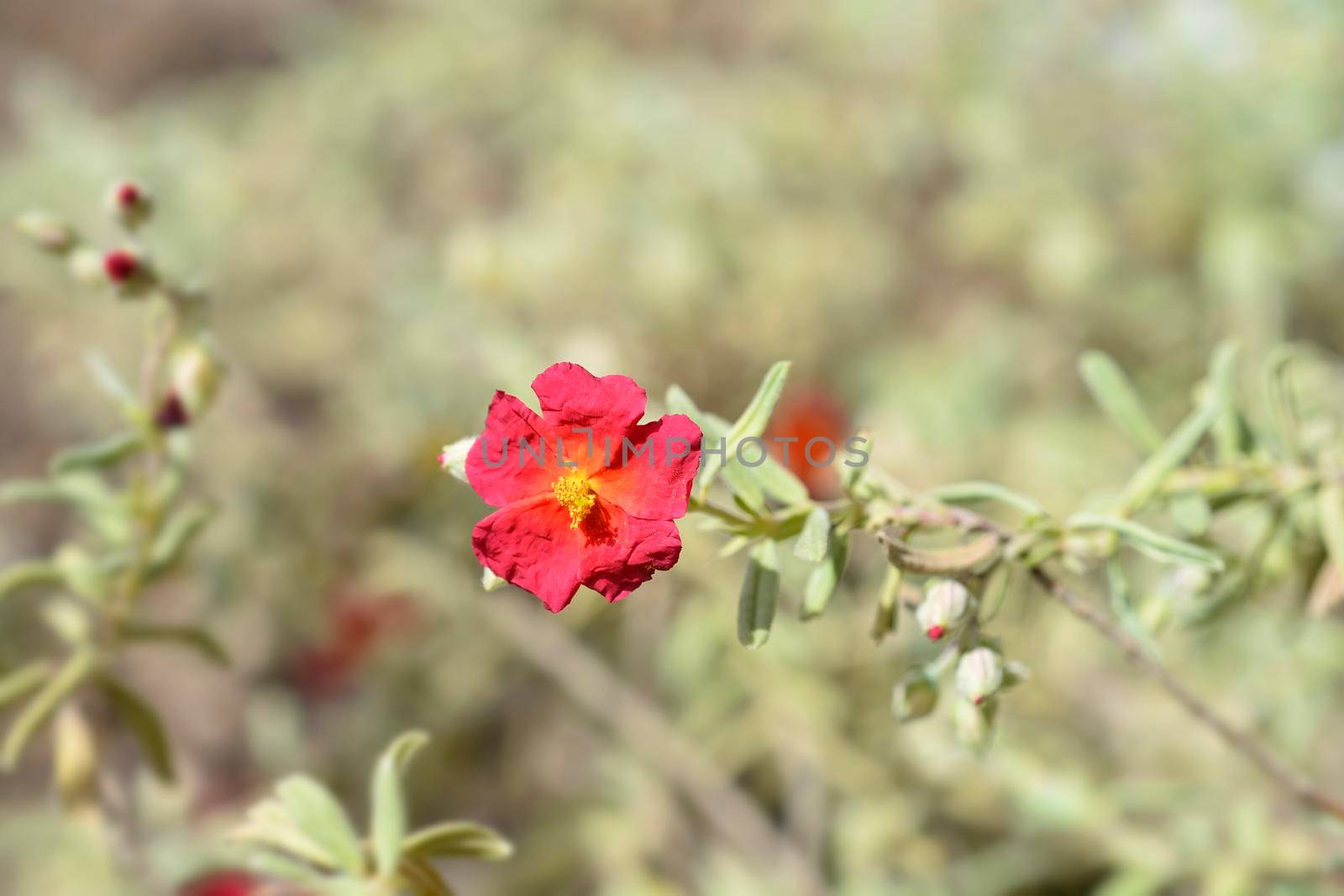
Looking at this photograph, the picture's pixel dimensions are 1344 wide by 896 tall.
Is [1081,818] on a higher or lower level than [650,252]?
lower

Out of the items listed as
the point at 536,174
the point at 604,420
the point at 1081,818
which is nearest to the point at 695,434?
the point at 604,420

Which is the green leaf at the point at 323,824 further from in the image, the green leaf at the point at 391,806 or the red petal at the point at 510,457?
the red petal at the point at 510,457

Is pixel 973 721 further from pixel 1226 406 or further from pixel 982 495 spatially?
pixel 1226 406

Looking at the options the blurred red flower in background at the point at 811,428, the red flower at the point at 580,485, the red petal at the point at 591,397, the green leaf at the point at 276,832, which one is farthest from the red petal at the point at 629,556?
the blurred red flower in background at the point at 811,428

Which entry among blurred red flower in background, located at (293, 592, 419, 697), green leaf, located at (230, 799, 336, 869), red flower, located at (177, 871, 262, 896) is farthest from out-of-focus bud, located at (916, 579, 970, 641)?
blurred red flower in background, located at (293, 592, 419, 697)

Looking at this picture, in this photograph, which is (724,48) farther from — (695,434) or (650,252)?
(695,434)

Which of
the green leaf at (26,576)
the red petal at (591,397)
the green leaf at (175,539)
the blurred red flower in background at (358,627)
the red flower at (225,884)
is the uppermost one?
the blurred red flower in background at (358,627)

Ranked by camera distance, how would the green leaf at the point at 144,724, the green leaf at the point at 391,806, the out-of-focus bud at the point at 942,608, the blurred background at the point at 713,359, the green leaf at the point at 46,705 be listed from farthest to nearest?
1. the blurred background at the point at 713,359
2. the green leaf at the point at 144,724
3. the green leaf at the point at 46,705
4. the green leaf at the point at 391,806
5. the out-of-focus bud at the point at 942,608
